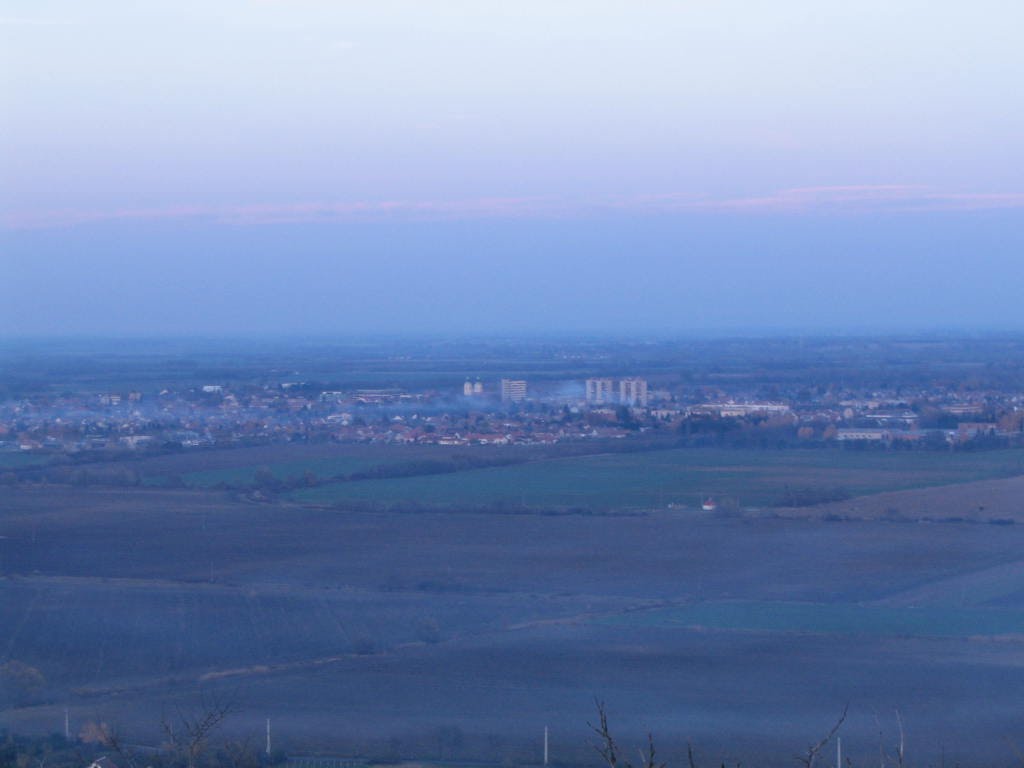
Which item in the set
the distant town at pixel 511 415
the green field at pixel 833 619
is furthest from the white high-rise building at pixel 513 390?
the green field at pixel 833 619

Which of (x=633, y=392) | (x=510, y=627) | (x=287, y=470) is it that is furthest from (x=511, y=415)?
(x=510, y=627)

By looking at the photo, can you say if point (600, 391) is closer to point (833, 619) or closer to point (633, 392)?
point (633, 392)

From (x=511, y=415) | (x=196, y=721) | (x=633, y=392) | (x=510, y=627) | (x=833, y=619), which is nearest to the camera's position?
(x=196, y=721)

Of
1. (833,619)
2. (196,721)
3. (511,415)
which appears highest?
(511,415)

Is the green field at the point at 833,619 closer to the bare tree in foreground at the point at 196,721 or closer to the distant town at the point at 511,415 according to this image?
the bare tree in foreground at the point at 196,721

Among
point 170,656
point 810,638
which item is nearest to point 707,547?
point 810,638

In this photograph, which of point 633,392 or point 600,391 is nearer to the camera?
point 633,392

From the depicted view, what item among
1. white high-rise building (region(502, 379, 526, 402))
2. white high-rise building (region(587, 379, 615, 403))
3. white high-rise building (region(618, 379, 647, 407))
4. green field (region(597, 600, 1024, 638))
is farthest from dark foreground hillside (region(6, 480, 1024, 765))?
white high-rise building (region(587, 379, 615, 403))

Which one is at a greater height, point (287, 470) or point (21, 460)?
point (21, 460)
